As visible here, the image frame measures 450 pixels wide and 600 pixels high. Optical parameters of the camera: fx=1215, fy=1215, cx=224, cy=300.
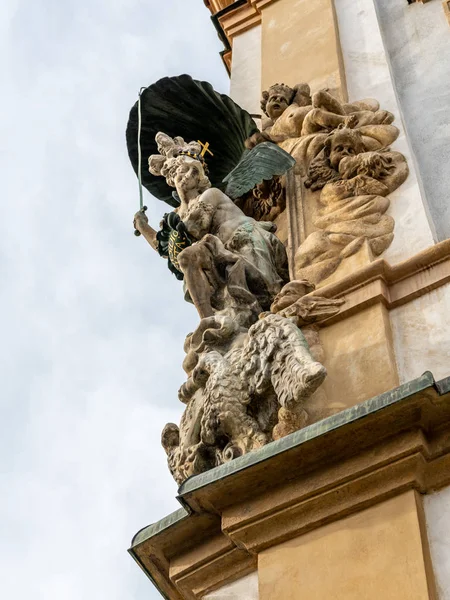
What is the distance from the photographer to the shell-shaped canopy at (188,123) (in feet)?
26.5

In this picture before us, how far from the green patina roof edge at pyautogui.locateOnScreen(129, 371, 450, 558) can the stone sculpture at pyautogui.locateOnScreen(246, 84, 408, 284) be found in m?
1.46

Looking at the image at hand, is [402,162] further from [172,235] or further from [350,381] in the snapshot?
[350,381]

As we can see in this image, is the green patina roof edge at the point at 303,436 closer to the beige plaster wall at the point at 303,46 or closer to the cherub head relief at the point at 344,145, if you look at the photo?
the cherub head relief at the point at 344,145

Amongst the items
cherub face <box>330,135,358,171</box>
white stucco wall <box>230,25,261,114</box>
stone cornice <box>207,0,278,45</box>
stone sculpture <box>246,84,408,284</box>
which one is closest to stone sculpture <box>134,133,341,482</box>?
stone sculpture <box>246,84,408,284</box>

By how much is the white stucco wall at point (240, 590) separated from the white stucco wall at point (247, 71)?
13.8ft

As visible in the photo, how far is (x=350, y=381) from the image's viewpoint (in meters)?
5.19

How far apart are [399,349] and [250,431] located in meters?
0.74

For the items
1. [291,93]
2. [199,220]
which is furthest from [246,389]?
[291,93]

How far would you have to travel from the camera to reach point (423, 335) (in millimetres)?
5277

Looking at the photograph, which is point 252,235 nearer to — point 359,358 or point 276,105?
point 276,105

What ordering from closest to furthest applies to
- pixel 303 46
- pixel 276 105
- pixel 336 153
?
1. pixel 336 153
2. pixel 276 105
3. pixel 303 46

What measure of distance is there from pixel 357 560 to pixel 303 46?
4952 millimetres

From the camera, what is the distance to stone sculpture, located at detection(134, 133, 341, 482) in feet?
17.0

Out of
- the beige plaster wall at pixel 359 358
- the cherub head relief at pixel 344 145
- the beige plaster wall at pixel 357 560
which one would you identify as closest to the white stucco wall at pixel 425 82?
the cherub head relief at pixel 344 145
